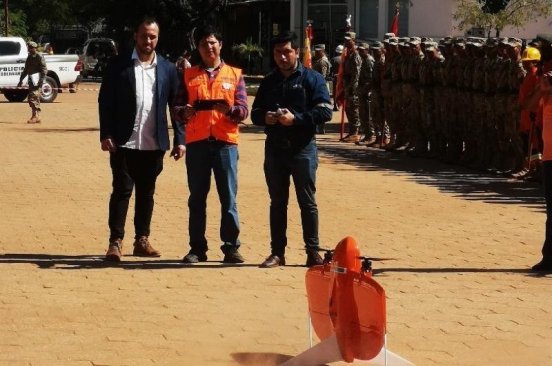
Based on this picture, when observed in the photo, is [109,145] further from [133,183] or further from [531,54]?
[531,54]

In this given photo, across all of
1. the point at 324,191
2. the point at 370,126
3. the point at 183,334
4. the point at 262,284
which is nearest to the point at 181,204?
the point at 324,191

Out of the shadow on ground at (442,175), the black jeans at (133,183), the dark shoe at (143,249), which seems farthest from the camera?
the shadow on ground at (442,175)

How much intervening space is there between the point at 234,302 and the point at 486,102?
35.4 ft

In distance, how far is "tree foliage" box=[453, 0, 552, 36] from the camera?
50.0m

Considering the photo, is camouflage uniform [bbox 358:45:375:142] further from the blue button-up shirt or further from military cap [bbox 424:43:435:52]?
the blue button-up shirt

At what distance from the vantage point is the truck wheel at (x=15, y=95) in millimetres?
41406

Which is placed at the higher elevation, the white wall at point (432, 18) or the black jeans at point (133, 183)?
the black jeans at point (133, 183)

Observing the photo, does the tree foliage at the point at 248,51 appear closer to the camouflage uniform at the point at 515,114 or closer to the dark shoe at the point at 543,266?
the camouflage uniform at the point at 515,114

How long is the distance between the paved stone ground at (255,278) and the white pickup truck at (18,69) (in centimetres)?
2250

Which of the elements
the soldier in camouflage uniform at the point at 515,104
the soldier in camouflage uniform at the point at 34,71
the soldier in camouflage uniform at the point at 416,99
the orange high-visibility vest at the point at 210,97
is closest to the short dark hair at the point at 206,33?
the orange high-visibility vest at the point at 210,97

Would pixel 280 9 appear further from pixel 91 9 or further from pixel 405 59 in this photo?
pixel 405 59

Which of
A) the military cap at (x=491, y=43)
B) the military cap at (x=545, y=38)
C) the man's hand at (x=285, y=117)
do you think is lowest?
the military cap at (x=491, y=43)

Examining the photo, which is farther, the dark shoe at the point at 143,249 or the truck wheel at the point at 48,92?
the truck wheel at the point at 48,92

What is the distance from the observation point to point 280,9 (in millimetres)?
64938
